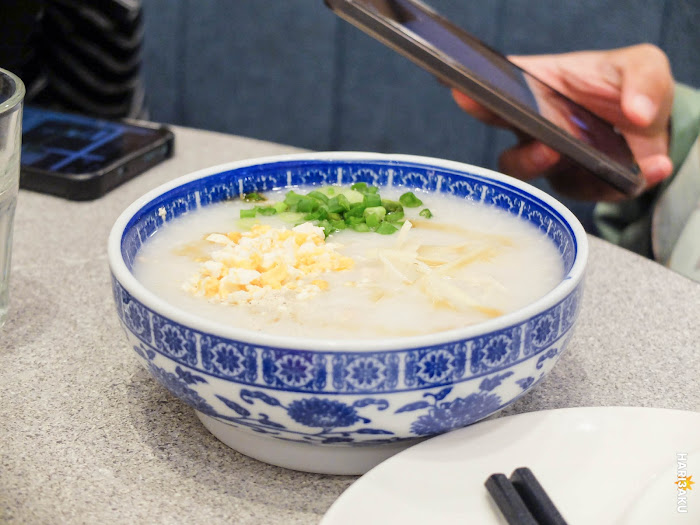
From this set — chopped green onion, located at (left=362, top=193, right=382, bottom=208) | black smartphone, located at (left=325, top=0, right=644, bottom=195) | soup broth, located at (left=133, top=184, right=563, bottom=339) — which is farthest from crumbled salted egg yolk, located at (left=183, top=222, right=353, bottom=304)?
black smartphone, located at (left=325, top=0, right=644, bottom=195)

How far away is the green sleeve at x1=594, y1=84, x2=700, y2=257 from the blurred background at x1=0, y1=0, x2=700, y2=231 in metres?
0.47

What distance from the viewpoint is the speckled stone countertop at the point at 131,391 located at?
→ 0.71 metres

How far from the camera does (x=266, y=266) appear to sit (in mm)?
800

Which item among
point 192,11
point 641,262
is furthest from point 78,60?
point 641,262

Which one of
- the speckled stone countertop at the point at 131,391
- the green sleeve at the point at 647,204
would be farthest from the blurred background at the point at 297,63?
the speckled stone countertop at the point at 131,391

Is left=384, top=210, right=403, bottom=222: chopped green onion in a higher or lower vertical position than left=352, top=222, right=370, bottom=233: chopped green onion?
higher

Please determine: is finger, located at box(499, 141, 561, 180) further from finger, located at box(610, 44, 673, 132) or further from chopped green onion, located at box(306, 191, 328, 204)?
chopped green onion, located at box(306, 191, 328, 204)

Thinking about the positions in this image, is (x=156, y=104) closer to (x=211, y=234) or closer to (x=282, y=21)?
(x=282, y=21)

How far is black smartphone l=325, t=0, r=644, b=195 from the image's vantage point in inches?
43.7

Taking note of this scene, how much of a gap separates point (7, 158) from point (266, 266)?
1.11 ft

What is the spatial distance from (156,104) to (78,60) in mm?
1197

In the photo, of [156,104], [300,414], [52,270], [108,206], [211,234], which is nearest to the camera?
[300,414]

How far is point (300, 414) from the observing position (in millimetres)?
647

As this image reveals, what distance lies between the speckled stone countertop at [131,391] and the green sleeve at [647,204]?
86 centimetres
